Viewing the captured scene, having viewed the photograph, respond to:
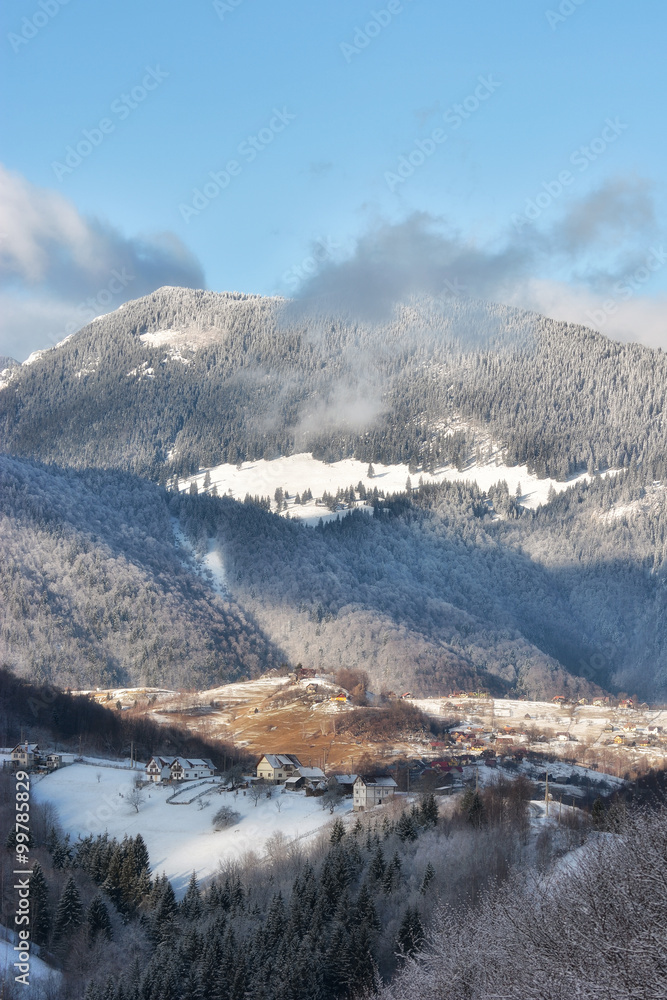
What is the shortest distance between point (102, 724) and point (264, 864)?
7102 centimetres

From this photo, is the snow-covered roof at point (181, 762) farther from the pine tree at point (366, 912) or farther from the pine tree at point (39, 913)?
the pine tree at point (366, 912)

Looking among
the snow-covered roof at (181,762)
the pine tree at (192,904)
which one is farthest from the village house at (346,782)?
the pine tree at (192,904)

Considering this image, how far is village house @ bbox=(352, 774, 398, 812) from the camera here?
10706cm

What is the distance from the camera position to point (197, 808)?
4348 inches

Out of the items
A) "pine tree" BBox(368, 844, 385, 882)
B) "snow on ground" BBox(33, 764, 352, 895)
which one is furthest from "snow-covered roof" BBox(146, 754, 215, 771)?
"pine tree" BBox(368, 844, 385, 882)

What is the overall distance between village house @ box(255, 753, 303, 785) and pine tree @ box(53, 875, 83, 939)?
4816 centimetres

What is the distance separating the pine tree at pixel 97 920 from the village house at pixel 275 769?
4651 centimetres

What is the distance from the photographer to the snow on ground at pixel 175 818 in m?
94.5

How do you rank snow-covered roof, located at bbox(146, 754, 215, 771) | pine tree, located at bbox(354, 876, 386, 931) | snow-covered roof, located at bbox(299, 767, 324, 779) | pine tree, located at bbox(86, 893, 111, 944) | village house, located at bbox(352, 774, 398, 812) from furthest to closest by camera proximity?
snow-covered roof, located at bbox(146, 754, 215, 771) → snow-covered roof, located at bbox(299, 767, 324, 779) → village house, located at bbox(352, 774, 398, 812) → pine tree, located at bbox(86, 893, 111, 944) → pine tree, located at bbox(354, 876, 386, 931)

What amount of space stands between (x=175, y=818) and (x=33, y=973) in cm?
4116

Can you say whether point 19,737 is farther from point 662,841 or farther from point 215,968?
point 662,841

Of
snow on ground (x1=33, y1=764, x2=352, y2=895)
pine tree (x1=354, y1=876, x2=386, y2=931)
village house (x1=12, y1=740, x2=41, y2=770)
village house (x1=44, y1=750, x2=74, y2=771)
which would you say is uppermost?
village house (x1=12, y1=740, x2=41, y2=770)

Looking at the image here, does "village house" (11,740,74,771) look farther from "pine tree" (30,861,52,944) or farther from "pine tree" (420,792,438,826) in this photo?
"pine tree" (420,792,438,826)

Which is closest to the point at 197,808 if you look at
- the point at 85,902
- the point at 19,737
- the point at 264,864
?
the point at 264,864
